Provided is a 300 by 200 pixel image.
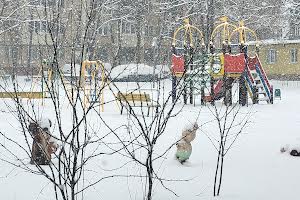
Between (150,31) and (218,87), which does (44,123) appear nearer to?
(218,87)

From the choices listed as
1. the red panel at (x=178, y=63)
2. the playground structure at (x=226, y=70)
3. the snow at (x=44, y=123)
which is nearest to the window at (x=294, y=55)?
the playground structure at (x=226, y=70)

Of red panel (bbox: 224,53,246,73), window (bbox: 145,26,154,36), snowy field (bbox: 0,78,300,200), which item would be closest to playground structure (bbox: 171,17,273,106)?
red panel (bbox: 224,53,246,73)

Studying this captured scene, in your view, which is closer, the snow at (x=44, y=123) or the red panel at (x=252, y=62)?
the snow at (x=44, y=123)

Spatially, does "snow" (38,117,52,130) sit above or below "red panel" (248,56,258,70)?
below

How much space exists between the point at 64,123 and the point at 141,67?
25170 mm

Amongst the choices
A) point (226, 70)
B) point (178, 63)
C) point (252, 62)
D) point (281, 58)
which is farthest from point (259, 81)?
point (281, 58)

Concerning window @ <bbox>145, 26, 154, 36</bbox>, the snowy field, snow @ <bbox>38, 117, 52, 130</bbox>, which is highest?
window @ <bbox>145, 26, 154, 36</bbox>

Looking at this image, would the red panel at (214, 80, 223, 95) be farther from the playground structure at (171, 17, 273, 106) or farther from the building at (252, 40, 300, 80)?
the building at (252, 40, 300, 80)

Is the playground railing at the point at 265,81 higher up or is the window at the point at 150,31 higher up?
the window at the point at 150,31

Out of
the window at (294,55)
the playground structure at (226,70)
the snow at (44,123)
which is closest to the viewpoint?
the snow at (44,123)

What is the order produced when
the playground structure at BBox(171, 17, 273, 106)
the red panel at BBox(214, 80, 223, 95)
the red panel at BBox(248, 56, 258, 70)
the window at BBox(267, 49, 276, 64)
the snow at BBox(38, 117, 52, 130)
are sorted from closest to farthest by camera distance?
1. the snow at BBox(38, 117, 52, 130)
2. the playground structure at BBox(171, 17, 273, 106)
3. the red panel at BBox(248, 56, 258, 70)
4. the red panel at BBox(214, 80, 223, 95)
5. the window at BBox(267, 49, 276, 64)

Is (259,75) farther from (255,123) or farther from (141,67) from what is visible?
(141,67)

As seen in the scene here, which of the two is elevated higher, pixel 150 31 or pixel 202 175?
pixel 150 31

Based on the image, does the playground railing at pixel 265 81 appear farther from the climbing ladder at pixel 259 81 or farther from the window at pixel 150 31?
the window at pixel 150 31
